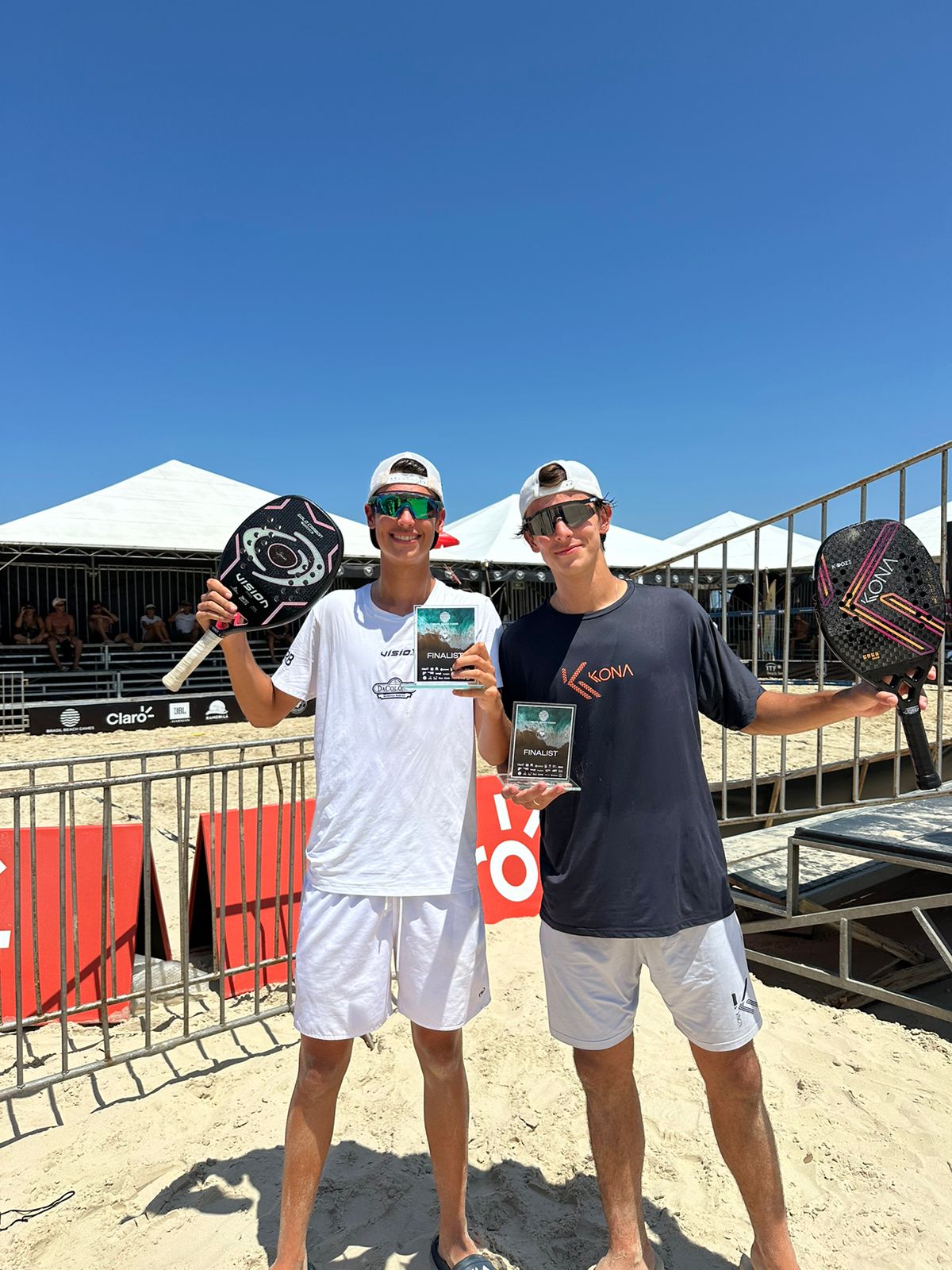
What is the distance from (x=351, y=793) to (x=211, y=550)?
15.0 meters

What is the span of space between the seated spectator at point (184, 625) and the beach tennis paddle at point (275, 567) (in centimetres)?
1591

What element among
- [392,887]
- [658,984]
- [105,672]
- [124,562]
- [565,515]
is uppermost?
[124,562]

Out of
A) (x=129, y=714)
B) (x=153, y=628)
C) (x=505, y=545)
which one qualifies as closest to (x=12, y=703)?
(x=129, y=714)

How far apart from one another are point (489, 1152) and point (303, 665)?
6.39 ft

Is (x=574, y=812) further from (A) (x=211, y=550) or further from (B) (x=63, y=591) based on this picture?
(B) (x=63, y=591)

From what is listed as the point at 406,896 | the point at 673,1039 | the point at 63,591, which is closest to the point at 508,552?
the point at 63,591

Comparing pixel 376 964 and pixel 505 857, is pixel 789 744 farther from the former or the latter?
pixel 376 964

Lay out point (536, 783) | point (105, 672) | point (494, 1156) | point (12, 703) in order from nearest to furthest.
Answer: point (536, 783)
point (494, 1156)
point (12, 703)
point (105, 672)

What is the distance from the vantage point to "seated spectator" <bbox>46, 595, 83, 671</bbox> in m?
15.3

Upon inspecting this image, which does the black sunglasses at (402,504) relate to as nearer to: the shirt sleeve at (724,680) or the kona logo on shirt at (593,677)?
the kona logo on shirt at (593,677)

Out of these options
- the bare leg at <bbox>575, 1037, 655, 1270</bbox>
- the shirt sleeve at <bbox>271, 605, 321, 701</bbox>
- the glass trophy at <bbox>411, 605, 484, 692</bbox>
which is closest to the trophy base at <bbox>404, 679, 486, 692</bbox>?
the glass trophy at <bbox>411, 605, 484, 692</bbox>

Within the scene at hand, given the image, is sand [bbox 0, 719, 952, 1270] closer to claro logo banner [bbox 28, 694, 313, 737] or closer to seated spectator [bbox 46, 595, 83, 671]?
claro logo banner [bbox 28, 694, 313, 737]

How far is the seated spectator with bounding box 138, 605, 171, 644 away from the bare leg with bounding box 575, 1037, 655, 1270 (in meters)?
16.8

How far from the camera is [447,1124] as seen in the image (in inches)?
82.7
